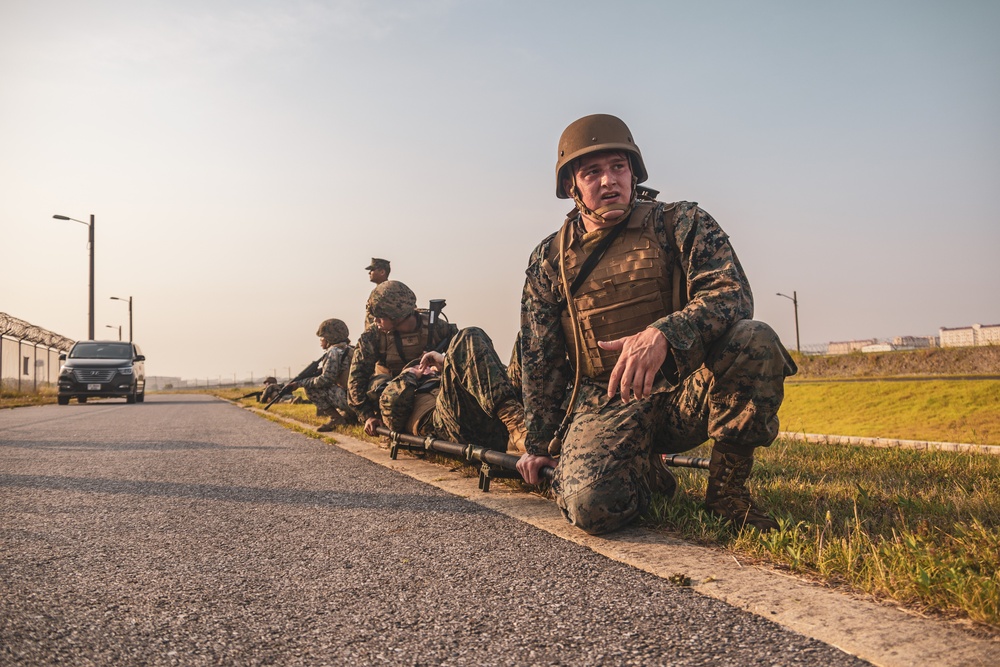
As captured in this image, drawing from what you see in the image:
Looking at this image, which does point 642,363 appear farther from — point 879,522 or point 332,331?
point 332,331

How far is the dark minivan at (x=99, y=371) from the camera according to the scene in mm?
19172

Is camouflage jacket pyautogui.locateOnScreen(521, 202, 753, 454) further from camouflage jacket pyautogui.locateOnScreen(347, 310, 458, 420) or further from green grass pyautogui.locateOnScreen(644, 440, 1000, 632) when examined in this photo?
camouflage jacket pyautogui.locateOnScreen(347, 310, 458, 420)

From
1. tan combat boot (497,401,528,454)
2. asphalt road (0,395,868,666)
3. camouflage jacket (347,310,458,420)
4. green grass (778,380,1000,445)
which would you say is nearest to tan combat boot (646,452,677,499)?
asphalt road (0,395,868,666)

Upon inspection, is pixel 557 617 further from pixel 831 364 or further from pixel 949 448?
pixel 831 364

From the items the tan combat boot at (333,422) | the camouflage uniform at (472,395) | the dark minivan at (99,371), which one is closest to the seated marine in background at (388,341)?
the camouflage uniform at (472,395)

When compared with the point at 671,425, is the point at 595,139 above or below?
above

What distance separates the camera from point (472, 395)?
15.3 ft

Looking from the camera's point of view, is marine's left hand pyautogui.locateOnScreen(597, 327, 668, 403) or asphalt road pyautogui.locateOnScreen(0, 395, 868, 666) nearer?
asphalt road pyautogui.locateOnScreen(0, 395, 868, 666)

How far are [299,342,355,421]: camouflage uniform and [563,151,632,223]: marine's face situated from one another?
676 cm

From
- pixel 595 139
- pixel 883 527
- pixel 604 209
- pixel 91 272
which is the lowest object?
pixel 883 527

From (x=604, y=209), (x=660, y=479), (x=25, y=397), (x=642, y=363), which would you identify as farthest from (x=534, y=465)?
(x=25, y=397)

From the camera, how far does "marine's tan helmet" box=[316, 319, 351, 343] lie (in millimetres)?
10453

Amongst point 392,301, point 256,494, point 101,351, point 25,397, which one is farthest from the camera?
point 25,397

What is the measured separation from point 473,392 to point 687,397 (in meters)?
1.81
